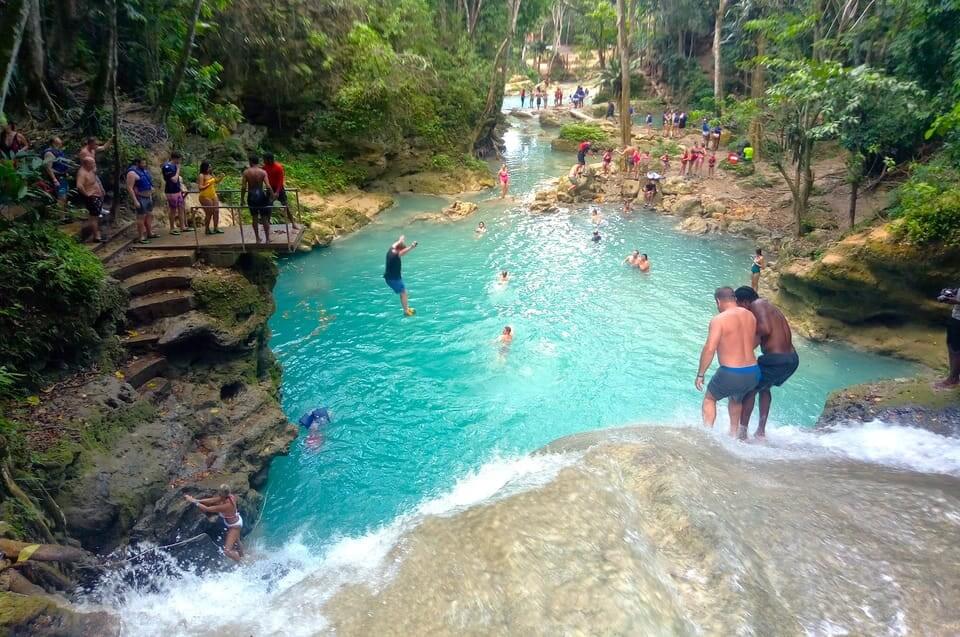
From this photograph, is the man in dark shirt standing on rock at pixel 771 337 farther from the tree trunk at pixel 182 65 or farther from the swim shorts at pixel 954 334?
the tree trunk at pixel 182 65

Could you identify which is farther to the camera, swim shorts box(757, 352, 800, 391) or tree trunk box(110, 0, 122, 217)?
tree trunk box(110, 0, 122, 217)

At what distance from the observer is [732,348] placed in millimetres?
6961

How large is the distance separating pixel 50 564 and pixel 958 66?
61.7ft

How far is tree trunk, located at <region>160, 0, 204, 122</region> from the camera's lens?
11516 mm

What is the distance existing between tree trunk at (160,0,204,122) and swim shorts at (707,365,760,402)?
39.7 feet

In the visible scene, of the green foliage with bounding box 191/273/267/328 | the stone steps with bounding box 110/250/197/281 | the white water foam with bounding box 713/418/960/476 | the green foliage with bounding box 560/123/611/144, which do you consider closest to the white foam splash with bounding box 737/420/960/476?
the white water foam with bounding box 713/418/960/476

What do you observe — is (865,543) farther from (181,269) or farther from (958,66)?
(958,66)

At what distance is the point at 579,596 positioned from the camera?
413 centimetres

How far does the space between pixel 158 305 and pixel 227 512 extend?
348 centimetres

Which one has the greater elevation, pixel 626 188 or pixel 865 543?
pixel 626 188

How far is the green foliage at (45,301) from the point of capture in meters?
6.32

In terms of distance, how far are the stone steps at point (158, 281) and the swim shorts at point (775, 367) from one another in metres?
8.53

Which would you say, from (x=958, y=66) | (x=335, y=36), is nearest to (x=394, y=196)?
(x=335, y=36)

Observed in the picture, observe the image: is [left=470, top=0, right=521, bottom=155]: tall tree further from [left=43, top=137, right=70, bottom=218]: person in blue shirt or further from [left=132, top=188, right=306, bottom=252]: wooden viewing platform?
[left=43, top=137, right=70, bottom=218]: person in blue shirt
